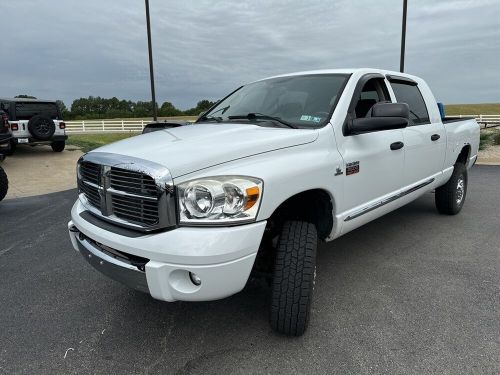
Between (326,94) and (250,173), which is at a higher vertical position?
(326,94)

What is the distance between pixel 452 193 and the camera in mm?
5055

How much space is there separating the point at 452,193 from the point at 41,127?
34.7ft

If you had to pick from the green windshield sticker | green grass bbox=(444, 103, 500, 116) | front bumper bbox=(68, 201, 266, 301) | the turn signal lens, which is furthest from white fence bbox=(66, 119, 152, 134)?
green grass bbox=(444, 103, 500, 116)

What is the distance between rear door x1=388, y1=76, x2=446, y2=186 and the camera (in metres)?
3.81

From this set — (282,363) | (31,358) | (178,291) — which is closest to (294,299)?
(282,363)

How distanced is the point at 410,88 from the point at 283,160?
8.41 ft

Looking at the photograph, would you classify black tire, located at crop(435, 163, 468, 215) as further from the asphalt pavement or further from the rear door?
the asphalt pavement

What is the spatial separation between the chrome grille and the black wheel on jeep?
9.87 m

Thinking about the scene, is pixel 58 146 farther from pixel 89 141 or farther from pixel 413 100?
pixel 413 100

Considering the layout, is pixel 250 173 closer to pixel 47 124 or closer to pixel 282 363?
pixel 282 363

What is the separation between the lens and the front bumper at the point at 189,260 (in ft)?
6.81

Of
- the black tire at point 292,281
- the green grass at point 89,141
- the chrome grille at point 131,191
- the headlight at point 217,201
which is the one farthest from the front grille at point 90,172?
the green grass at point 89,141

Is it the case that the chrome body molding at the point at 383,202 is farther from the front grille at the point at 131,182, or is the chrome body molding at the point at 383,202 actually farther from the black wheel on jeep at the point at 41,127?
the black wheel on jeep at the point at 41,127

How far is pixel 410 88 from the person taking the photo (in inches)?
170
